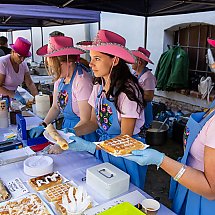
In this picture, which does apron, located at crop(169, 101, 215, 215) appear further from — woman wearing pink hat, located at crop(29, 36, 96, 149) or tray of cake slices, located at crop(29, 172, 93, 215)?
woman wearing pink hat, located at crop(29, 36, 96, 149)

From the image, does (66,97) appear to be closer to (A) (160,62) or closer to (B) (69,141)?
(B) (69,141)

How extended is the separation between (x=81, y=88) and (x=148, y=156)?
1.01 metres

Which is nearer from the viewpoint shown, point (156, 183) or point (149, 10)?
point (156, 183)

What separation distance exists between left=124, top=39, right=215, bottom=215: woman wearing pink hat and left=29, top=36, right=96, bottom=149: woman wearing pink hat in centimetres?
89

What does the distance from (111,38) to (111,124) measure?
547 mm

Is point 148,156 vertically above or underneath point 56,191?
above

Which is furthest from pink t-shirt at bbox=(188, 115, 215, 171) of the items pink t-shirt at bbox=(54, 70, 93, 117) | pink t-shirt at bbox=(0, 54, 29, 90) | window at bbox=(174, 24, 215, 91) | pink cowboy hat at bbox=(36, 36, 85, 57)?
window at bbox=(174, 24, 215, 91)

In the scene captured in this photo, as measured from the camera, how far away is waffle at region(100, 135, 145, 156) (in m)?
1.16

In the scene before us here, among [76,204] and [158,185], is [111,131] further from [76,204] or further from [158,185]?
[158,185]

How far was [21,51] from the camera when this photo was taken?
2861 millimetres

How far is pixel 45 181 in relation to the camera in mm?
1342

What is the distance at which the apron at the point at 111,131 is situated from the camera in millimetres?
1545

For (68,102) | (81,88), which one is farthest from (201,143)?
(68,102)

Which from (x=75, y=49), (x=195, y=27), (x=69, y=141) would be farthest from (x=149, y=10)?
(x=69, y=141)
